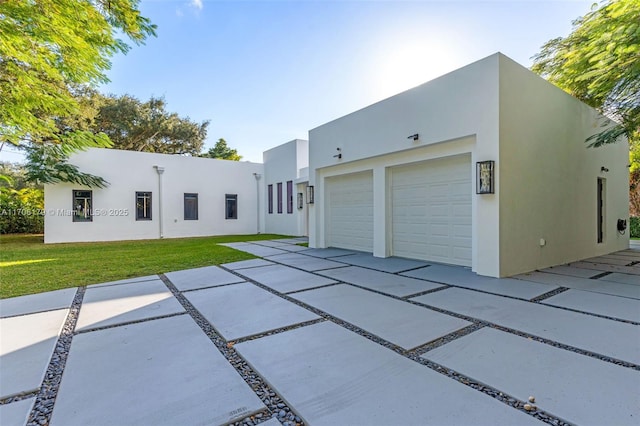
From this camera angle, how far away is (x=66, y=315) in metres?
3.29

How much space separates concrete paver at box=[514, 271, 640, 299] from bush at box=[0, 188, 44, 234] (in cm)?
2068

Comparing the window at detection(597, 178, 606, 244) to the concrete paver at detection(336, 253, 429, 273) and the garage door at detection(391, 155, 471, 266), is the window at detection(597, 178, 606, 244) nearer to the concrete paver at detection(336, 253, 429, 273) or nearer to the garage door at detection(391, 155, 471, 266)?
the garage door at detection(391, 155, 471, 266)

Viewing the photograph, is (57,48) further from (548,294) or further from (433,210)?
(548,294)

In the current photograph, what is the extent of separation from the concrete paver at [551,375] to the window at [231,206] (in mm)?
14096

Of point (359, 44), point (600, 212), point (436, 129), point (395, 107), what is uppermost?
point (359, 44)

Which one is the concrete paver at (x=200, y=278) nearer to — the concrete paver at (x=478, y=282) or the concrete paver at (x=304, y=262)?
the concrete paver at (x=304, y=262)

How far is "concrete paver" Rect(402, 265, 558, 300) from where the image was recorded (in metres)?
3.98

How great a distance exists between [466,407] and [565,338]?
1.53 m

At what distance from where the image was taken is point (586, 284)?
4340 millimetres

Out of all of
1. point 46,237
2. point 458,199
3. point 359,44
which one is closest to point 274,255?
point 458,199


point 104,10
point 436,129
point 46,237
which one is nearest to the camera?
point 104,10

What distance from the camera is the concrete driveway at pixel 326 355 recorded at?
5.37 feet

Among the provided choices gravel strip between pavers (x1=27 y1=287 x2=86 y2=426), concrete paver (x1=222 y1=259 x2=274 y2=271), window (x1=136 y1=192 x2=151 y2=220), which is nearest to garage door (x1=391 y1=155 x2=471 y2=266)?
concrete paver (x1=222 y1=259 x2=274 y2=271)

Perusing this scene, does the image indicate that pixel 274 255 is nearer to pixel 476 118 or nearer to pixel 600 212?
pixel 476 118
